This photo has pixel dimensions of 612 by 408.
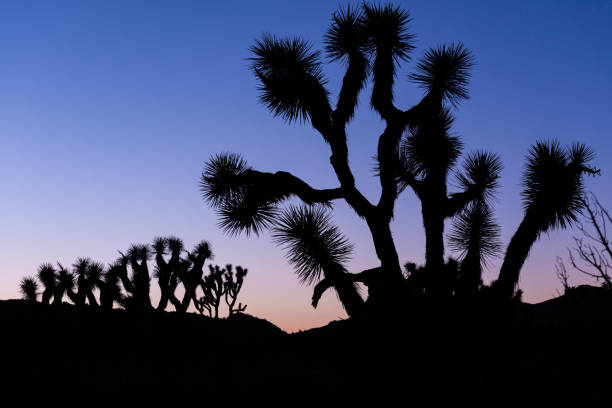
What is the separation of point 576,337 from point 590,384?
2353 millimetres

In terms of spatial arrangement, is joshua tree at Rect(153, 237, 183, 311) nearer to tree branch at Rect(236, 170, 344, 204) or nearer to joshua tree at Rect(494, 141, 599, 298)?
tree branch at Rect(236, 170, 344, 204)

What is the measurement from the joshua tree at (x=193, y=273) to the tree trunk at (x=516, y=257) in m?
10.5

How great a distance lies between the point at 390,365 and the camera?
614 centimetres

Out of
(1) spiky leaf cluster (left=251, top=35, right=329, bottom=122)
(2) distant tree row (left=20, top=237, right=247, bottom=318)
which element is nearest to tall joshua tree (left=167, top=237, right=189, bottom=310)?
(2) distant tree row (left=20, top=237, right=247, bottom=318)

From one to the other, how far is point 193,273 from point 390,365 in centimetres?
1015

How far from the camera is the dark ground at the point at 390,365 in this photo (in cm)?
503

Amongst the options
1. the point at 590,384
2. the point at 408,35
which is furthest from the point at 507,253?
the point at 408,35

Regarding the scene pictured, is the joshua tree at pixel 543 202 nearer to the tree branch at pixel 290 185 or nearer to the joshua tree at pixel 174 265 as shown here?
the tree branch at pixel 290 185

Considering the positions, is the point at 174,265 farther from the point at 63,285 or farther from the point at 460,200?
the point at 460,200

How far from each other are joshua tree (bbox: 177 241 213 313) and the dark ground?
4755 mm

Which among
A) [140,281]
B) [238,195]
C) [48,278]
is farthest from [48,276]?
[238,195]

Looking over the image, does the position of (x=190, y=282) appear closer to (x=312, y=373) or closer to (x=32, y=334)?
(x=32, y=334)

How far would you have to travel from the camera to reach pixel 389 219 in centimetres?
705

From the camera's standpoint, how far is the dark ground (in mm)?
5027
